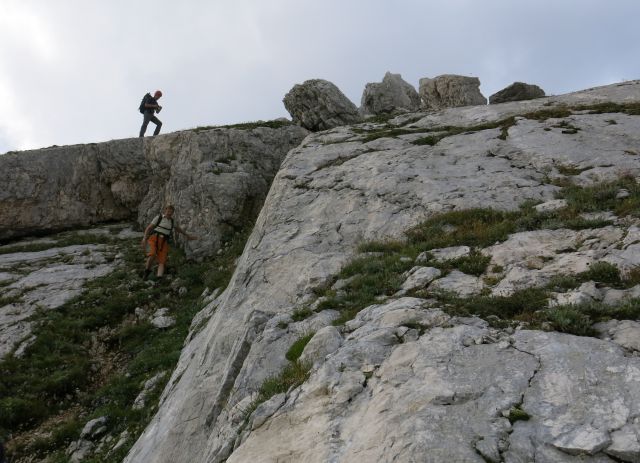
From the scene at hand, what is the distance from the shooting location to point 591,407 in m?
5.66

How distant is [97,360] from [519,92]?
98.8ft

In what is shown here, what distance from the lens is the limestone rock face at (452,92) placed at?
37406 mm

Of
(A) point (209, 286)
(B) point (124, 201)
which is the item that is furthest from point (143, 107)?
(A) point (209, 286)

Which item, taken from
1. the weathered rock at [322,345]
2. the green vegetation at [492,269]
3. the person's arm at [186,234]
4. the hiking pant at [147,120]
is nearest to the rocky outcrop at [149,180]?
the person's arm at [186,234]

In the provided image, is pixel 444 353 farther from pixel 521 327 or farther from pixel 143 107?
pixel 143 107

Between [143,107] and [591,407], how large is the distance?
31.1 metres

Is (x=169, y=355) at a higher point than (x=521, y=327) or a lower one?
lower

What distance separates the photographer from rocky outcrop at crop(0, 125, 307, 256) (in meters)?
24.2

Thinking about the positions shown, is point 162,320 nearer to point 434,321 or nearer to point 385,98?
point 434,321

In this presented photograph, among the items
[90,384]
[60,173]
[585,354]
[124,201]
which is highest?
[60,173]

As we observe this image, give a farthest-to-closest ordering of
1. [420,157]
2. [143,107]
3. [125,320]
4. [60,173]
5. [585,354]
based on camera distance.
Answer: [143,107] → [60,173] → [420,157] → [125,320] → [585,354]

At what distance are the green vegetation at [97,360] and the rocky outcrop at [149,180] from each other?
3195 mm

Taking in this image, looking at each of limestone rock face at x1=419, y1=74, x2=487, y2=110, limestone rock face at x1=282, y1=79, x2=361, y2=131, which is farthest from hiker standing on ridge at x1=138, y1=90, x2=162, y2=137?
limestone rock face at x1=419, y1=74, x2=487, y2=110

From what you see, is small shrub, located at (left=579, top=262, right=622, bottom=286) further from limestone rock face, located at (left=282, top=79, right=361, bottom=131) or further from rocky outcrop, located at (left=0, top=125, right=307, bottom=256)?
limestone rock face, located at (left=282, top=79, right=361, bottom=131)
